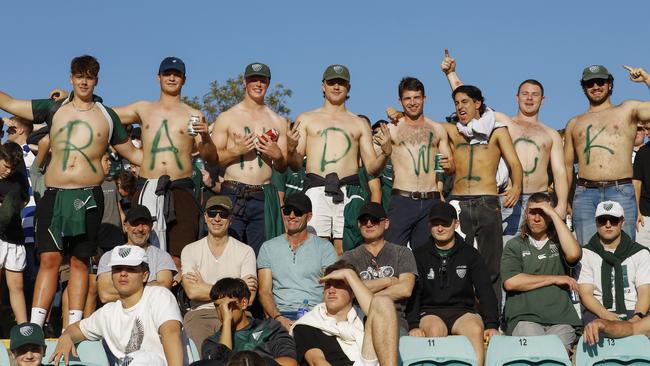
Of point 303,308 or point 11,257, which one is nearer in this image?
point 303,308

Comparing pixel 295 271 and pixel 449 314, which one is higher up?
pixel 295 271

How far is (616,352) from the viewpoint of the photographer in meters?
8.82

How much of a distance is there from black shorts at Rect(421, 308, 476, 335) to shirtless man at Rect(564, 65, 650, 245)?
83.5 inches

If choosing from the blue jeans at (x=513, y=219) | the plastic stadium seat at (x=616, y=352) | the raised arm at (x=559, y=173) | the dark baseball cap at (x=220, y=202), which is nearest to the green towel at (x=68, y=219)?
the dark baseball cap at (x=220, y=202)

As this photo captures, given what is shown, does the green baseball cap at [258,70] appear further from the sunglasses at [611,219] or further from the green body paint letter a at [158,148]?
the sunglasses at [611,219]

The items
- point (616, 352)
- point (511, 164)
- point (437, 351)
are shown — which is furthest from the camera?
point (511, 164)

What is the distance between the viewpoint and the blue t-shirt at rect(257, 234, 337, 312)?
10.1 metres

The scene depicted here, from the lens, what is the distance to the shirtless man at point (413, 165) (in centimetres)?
1130

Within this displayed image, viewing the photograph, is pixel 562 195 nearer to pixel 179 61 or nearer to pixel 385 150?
pixel 385 150

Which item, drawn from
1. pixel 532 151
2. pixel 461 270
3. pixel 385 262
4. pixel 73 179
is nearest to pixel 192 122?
pixel 73 179

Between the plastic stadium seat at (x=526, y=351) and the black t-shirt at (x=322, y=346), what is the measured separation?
1101 mm

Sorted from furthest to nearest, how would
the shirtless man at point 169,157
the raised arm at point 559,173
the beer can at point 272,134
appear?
the raised arm at point 559,173 → the beer can at point 272,134 → the shirtless man at point 169,157

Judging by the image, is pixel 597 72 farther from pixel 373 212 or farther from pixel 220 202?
pixel 220 202

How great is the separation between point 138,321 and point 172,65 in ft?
12.4
